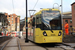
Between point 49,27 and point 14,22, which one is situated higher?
point 14,22

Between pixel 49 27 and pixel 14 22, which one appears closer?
pixel 49 27

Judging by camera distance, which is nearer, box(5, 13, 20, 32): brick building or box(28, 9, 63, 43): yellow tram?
box(28, 9, 63, 43): yellow tram

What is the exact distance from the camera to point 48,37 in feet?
44.0

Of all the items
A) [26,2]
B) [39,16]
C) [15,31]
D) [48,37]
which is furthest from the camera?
[15,31]

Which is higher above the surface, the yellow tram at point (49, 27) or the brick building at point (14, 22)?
the brick building at point (14, 22)

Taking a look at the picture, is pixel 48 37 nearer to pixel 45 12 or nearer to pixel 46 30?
pixel 46 30

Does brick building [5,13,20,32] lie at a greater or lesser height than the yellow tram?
greater

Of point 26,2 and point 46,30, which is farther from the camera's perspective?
point 26,2

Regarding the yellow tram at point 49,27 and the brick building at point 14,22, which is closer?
the yellow tram at point 49,27

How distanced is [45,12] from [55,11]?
97 cm

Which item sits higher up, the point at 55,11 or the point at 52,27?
the point at 55,11

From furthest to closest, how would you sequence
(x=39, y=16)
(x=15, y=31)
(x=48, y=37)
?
(x=15, y=31) < (x=39, y=16) < (x=48, y=37)

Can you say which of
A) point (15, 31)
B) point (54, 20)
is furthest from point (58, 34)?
point (15, 31)

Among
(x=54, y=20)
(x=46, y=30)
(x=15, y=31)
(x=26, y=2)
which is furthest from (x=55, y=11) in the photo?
(x=15, y=31)
